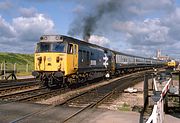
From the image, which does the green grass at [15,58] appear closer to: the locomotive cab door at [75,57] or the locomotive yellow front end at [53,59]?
the locomotive cab door at [75,57]

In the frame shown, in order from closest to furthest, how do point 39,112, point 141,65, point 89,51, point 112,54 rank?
point 39,112, point 89,51, point 112,54, point 141,65

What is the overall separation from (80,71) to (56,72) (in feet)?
10.2

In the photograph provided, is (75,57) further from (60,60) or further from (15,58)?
(15,58)

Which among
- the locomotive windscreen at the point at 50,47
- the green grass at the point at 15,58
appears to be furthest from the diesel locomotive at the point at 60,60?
the green grass at the point at 15,58

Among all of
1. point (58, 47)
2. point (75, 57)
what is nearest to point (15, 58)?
point (75, 57)

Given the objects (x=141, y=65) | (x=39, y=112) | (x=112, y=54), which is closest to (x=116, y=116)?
(x=39, y=112)

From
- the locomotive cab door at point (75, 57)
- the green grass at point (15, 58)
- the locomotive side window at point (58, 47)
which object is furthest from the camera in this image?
the green grass at point (15, 58)

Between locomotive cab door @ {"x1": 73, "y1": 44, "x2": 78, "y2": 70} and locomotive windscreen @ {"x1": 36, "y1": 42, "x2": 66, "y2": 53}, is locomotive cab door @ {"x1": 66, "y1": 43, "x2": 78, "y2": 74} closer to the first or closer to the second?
locomotive cab door @ {"x1": 73, "y1": 44, "x2": 78, "y2": 70}

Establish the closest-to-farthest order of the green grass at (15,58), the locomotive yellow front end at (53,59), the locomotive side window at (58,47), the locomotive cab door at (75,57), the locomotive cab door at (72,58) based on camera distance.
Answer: the locomotive yellow front end at (53,59) → the locomotive side window at (58,47) → the locomotive cab door at (72,58) → the locomotive cab door at (75,57) → the green grass at (15,58)

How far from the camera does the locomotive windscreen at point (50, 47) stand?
73.7 feet

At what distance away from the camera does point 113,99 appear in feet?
60.0

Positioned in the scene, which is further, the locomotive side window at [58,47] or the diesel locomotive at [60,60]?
the locomotive side window at [58,47]

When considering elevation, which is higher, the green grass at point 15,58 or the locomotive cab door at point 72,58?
the green grass at point 15,58

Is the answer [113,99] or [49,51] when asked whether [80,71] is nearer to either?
[49,51]
